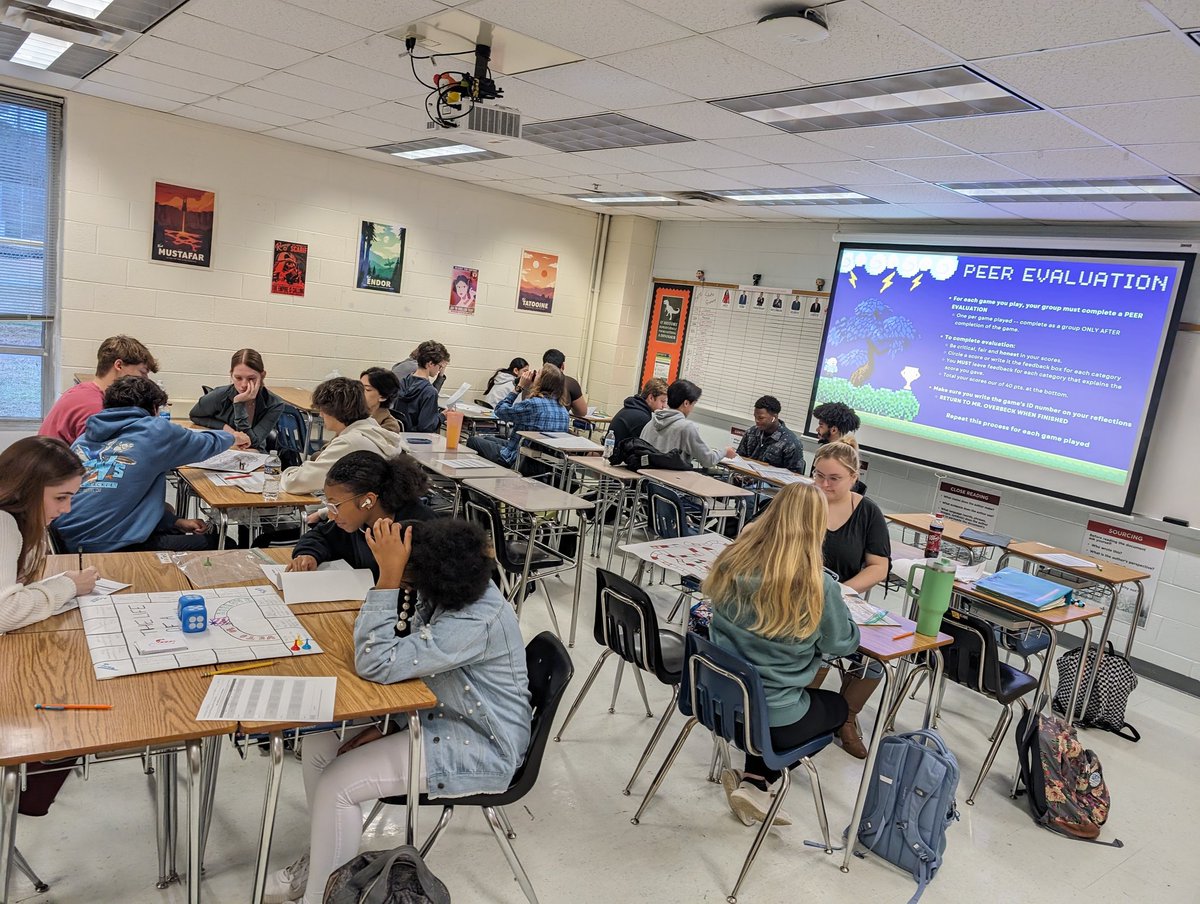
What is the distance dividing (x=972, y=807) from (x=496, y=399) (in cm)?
547

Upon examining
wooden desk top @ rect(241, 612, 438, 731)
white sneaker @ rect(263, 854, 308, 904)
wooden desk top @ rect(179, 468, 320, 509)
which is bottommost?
white sneaker @ rect(263, 854, 308, 904)

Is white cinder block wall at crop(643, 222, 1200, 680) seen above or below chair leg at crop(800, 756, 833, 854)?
above

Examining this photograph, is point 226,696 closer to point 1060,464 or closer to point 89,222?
point 1060,464

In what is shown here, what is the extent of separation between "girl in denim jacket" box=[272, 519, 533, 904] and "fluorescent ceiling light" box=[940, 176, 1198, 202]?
162 inches

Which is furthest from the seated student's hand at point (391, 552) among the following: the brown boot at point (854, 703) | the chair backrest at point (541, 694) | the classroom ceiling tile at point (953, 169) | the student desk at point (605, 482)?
the classroom ceiling tile at point (953, 169)

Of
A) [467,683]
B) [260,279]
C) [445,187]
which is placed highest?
[445,187]

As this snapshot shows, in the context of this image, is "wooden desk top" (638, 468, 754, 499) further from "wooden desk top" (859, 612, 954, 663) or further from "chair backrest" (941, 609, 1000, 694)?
"wooden desk top" (859, 612, 954, 663)

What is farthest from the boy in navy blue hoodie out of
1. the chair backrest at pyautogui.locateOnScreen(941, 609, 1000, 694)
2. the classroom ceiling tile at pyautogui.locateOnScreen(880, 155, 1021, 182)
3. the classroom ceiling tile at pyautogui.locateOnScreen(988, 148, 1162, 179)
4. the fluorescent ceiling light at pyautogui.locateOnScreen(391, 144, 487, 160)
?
the classroom ceiling tile at pyautogui.locateOnScreen(988, 148, 1162, 179)

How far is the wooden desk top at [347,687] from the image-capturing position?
1.75 metres

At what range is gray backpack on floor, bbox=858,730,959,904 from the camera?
262cm

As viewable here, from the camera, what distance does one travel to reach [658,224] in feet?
29.3

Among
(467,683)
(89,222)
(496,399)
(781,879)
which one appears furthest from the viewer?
(496,399)

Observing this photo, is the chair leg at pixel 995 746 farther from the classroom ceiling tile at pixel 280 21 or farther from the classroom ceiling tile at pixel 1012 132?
the classroom ceiling tile at pixel 280 21

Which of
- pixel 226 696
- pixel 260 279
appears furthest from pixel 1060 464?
pixel 260 279
